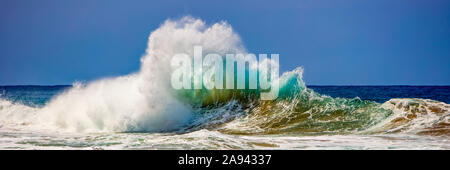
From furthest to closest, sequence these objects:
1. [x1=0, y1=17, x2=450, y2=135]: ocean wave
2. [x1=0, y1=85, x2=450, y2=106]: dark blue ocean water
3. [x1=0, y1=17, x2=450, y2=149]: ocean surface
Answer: [x1=0, y1=85, x2=450, y2=106]: dark blue ocean water, [x1=0, y1=17, x2=450, y2=135]: ocean wave, [x1=0, y1=17, x2=450, y2=149]: ocean surface

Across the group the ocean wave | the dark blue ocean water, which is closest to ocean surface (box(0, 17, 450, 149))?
the ocean wave

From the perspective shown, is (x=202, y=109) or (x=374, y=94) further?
(x=374, y=94)

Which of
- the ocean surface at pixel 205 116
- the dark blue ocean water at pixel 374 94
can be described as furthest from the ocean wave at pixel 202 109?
the dark blue ocean water at pixel 374 94

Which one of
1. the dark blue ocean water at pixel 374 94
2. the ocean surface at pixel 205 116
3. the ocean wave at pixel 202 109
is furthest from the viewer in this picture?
the dark blue ocean water at pixel 374 94

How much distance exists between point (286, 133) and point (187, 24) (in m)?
8.10

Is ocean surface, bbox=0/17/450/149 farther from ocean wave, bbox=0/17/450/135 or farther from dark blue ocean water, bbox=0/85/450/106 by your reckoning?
dark blue ocean water, bbox=0/85/450/106

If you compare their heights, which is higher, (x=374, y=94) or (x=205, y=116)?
(x=374, y=94)

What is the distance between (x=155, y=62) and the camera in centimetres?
1788

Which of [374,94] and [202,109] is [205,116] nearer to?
[202,109]

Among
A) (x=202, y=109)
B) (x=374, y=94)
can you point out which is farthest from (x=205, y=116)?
(x=374, y=94)

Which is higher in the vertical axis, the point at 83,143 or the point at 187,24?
the point at 187,24

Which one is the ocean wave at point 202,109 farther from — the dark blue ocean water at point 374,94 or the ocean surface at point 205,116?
the dark blue ocean water at point 374,94
